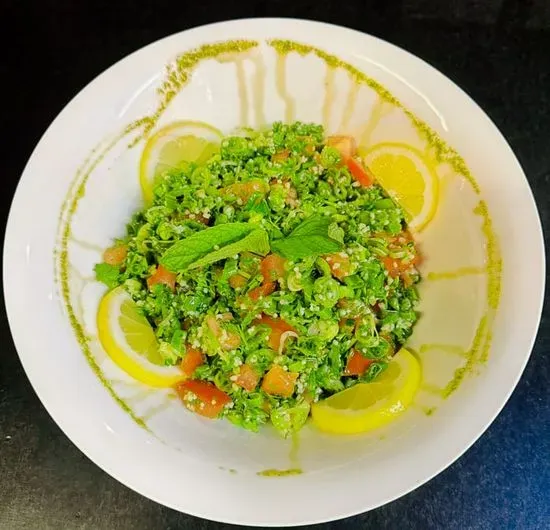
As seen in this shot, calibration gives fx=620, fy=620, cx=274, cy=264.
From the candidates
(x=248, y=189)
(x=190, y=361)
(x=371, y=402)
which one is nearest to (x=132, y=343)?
(x=190, y=361)

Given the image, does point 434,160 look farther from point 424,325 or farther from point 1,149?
point 1,149

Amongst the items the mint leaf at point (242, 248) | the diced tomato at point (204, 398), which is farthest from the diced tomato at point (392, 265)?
the diced tomato at point (204, 398)

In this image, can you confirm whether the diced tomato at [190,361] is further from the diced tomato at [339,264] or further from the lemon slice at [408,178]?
the lemon slice at [408,178]

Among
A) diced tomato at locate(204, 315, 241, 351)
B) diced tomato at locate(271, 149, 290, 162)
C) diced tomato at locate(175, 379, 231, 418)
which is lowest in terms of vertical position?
diced tomato at locate(175, 379, 231, 418)

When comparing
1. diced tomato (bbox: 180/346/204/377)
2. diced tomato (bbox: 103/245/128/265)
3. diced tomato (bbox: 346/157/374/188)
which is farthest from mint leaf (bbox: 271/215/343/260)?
diced tomato (bbox: 103/245/128/265)

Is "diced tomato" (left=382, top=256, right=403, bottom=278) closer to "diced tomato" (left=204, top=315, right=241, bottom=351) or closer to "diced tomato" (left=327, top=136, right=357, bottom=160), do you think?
"diced tomato" (left=327, top=136, right=357, bottom=160)
